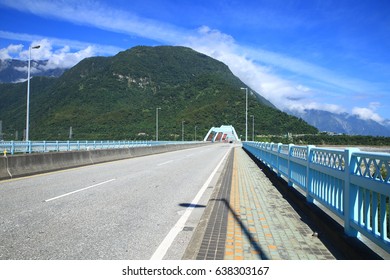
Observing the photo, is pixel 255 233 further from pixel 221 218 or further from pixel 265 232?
pixel 221 218

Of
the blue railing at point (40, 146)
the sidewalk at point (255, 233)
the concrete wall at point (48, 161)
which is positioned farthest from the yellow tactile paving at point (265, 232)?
the blue railing at point (40, 146)

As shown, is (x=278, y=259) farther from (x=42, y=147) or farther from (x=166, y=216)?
(x=42, y=147)

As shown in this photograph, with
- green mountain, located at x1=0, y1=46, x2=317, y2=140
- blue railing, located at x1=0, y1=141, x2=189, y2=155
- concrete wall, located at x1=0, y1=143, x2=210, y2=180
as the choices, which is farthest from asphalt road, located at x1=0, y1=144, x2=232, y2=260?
green mountain, located at x1=0, y1=46, x2=317, y2=140

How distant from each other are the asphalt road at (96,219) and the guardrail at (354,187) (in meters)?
2.51

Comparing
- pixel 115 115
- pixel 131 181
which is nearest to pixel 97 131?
pixel 115 115

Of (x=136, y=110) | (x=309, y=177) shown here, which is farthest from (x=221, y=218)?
(x=136, y=110)

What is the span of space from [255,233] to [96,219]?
10.4ft

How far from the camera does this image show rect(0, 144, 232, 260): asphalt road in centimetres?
488

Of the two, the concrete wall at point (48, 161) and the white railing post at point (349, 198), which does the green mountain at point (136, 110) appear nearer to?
the concrete wall at point (48, 161)

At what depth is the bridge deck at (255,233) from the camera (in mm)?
4798

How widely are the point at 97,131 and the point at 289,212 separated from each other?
120 m

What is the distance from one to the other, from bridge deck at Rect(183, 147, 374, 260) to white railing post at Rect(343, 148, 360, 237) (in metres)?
0.43

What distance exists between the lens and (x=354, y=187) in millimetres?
4762
